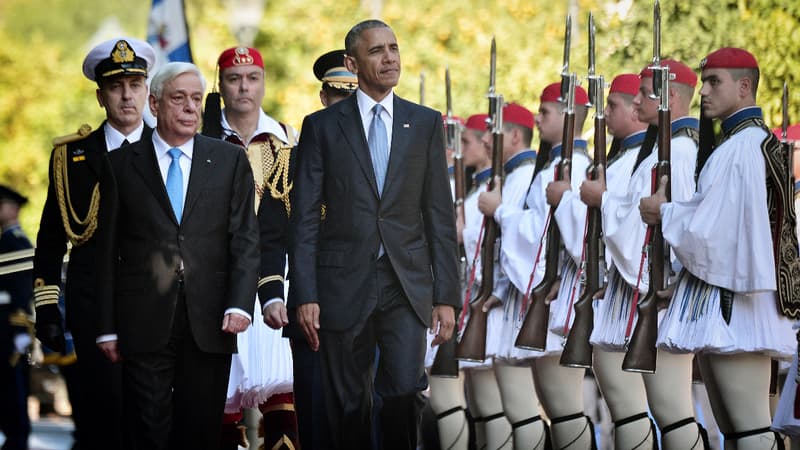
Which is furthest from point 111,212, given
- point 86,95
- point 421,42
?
point 86,95

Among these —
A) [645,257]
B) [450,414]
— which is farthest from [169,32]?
[645,257]

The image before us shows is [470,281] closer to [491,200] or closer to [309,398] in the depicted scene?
[491,200]

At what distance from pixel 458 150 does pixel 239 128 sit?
10.2ft

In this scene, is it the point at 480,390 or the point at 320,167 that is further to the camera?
the point at 480,390

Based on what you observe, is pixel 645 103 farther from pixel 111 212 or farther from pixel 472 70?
pixel 472 70

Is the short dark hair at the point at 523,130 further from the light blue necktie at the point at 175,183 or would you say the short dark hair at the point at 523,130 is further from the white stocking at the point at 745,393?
the light blue necktie at the point at 175,183

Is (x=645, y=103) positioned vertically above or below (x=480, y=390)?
above

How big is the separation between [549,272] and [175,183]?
3123 mm

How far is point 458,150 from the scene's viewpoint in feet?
41.3

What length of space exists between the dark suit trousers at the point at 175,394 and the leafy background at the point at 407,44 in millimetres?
5000

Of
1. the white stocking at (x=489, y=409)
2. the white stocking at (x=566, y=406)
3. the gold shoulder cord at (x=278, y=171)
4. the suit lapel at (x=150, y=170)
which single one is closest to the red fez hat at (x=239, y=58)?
the gold shoulder cord at (x=278, y=171)

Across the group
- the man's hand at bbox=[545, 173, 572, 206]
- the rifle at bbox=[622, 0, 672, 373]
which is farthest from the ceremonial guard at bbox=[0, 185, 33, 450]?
the rifle at bbox=[622, 0, 672, 373]

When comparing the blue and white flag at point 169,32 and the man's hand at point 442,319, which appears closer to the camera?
the man's hand at point 442,319

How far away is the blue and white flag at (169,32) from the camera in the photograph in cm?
1319
